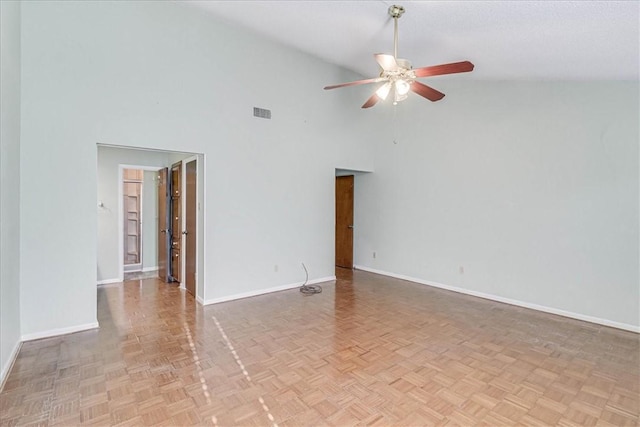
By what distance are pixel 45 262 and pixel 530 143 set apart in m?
5.94

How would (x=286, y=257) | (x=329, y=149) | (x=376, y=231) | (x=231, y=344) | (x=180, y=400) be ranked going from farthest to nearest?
(x=376, y=231) → (x=329, y=149) → (x=286, y=257) → (x=231, y=344) → (x=180, y=400)

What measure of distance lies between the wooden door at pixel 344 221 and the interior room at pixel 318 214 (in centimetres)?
110

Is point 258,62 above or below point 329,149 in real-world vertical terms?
above

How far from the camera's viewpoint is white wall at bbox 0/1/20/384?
8.77ft

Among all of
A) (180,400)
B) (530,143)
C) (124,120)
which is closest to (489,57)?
(530,143)

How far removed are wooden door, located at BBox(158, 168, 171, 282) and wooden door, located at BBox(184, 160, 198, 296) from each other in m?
0.79

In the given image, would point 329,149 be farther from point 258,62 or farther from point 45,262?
point 45,262

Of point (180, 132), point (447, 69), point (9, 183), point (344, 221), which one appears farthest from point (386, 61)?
point (344, 221)

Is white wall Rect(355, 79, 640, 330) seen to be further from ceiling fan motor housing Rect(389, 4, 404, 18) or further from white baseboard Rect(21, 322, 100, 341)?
white baseboard Rect(21, 322, 100, 341)

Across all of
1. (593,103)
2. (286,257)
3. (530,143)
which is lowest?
(286,257)

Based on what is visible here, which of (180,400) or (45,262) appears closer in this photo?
(180,400)

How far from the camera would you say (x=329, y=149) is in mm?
5832

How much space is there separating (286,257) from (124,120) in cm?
288

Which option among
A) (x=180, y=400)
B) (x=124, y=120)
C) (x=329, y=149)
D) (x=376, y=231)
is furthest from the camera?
(x=376, y=231)
